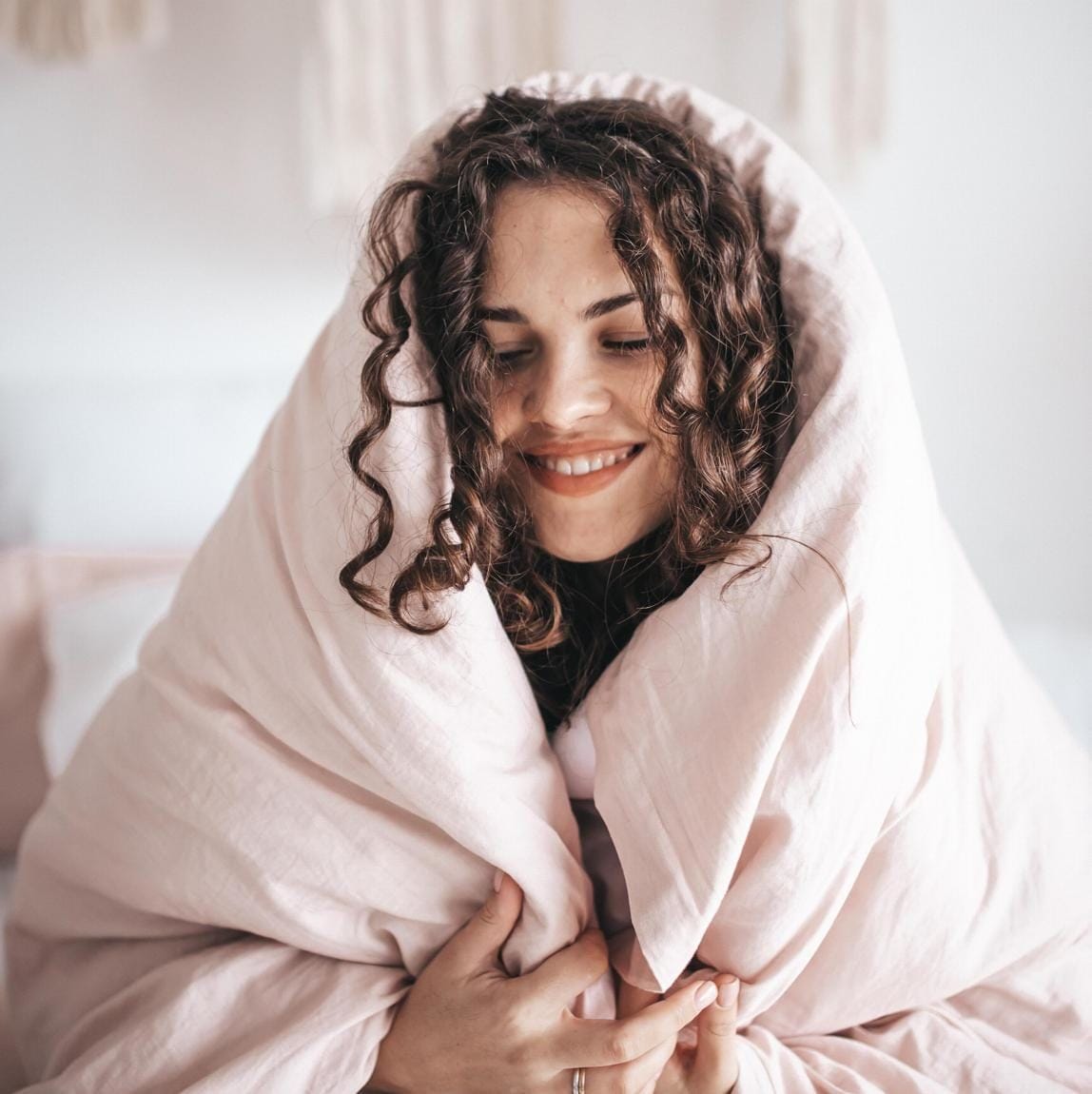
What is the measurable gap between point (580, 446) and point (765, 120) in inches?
33.2

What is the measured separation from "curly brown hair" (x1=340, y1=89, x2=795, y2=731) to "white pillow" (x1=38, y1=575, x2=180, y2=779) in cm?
60

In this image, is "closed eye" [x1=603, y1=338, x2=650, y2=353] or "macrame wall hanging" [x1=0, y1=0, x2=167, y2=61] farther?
"macrame wall hanging" [x1=0, y1=0, x2=167, y2=61]

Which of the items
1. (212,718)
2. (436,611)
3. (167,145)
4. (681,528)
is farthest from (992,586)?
(167,145)

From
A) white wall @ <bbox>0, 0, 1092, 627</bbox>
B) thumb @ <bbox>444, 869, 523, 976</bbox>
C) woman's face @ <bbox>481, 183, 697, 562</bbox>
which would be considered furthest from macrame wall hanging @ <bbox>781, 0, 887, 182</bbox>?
thumb @ <bbox>444, 869, 523, 976</bbox>

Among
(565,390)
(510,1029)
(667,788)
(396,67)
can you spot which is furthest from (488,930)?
(396,67)

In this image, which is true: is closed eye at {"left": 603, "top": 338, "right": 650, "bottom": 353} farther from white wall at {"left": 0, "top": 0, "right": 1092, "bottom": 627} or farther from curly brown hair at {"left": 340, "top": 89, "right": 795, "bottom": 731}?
white wall at {"left": 0, "top": 0, "right": 1092, "bottom": 627}

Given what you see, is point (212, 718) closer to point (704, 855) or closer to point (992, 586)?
point (704, 855)

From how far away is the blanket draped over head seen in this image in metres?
0.76

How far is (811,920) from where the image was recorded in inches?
31.5

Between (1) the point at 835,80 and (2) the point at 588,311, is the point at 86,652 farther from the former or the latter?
(1) the point at 835,80

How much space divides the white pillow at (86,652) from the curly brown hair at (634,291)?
60cm

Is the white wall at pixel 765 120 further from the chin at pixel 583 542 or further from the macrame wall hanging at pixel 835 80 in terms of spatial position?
the chin at pixel 583 542

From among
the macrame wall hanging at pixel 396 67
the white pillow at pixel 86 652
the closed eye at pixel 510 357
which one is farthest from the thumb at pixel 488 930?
the macrame wall hanging at pixel 396 67

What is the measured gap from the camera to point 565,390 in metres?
0.79
